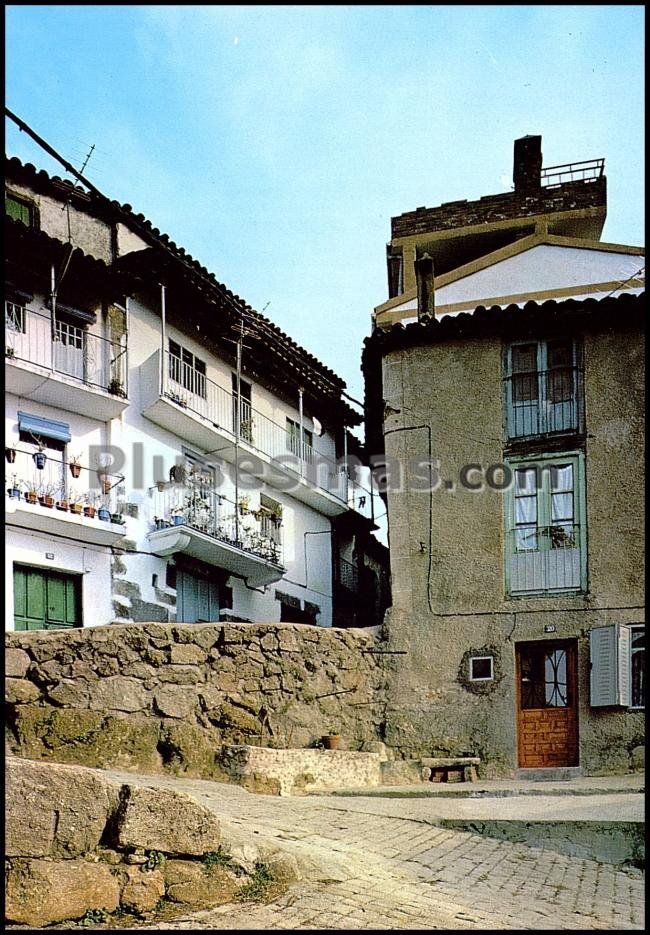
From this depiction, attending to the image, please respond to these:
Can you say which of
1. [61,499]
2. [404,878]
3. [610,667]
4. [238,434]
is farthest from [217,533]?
[404,878]

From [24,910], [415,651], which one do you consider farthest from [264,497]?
[24,910]

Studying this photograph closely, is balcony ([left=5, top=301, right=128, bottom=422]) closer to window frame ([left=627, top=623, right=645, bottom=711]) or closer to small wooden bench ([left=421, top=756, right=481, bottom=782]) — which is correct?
Answer: small wooden bench ([left=421, top=756, right=481, bottom=782])

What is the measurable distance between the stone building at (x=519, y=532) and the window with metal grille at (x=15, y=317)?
6.69 meters

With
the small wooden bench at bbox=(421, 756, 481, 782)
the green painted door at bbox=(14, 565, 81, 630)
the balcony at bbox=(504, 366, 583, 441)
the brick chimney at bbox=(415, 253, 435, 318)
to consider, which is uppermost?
the brick chimney at bbox=(415, 253, 435, 318)

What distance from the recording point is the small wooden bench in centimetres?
1656

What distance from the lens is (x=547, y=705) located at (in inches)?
682

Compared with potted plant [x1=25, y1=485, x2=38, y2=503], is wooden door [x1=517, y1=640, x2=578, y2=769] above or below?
below

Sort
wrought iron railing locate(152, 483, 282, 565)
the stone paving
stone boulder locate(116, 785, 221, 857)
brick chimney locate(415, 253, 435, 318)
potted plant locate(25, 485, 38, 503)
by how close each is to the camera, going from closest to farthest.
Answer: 1. stone boulder locate(116, 785, 221, 857)
2. the stone paving
3. potted plant locate(25, 485, 38, 503)
4. brick chimney locate(415, 253, 435, 318)
5. wrought iron railing locate(152, 483, 282, 565)

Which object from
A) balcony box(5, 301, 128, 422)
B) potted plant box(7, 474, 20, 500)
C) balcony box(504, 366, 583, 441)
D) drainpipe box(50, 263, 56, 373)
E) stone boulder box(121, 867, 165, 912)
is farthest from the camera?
drainpipe box(50, 263, 56, 373)

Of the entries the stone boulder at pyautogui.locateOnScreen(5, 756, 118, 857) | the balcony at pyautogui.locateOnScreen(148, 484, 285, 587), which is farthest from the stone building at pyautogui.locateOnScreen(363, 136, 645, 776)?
the stone boulder at pyautogui.locateOnScreen(5, 756, 118, 857)

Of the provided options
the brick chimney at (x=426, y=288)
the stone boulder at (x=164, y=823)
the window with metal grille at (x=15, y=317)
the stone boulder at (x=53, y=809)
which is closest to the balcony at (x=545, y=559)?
the brick chimney at (x=426, y=288)

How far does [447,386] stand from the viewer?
19.0 metres

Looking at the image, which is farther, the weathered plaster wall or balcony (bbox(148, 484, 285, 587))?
balcony (bbox(148, 484, 285, 587))

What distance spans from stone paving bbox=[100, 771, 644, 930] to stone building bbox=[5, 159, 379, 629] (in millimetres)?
8097
